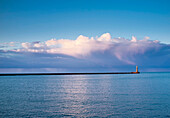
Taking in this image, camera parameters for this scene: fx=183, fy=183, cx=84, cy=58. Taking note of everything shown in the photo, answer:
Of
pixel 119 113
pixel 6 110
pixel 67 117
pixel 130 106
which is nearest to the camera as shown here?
pixel 67 117

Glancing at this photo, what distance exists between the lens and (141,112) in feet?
72.1

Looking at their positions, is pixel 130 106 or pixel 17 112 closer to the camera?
pixel 17 112

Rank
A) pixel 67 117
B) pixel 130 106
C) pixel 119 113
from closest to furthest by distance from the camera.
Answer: pixel 67 117
pixel 119 113
pixel 130 106

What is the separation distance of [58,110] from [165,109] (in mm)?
13609

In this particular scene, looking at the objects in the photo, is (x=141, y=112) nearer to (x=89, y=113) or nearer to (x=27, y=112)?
(x=89, y=113)

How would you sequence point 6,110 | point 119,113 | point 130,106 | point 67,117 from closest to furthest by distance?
point 67,117 → point 119,113 → point 6,110 → point 130,106

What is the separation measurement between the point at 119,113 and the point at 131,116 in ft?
5.53

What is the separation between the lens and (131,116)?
20.4 metres

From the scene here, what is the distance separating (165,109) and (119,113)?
636cm

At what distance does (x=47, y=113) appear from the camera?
21734 mm

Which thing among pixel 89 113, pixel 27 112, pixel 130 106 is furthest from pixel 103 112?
pixel 27 112

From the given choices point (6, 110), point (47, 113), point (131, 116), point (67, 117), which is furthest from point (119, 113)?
point (6, 110)

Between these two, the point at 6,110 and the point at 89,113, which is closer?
the point at 89,113

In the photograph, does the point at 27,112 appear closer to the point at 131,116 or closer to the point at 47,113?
the point at 47,113
